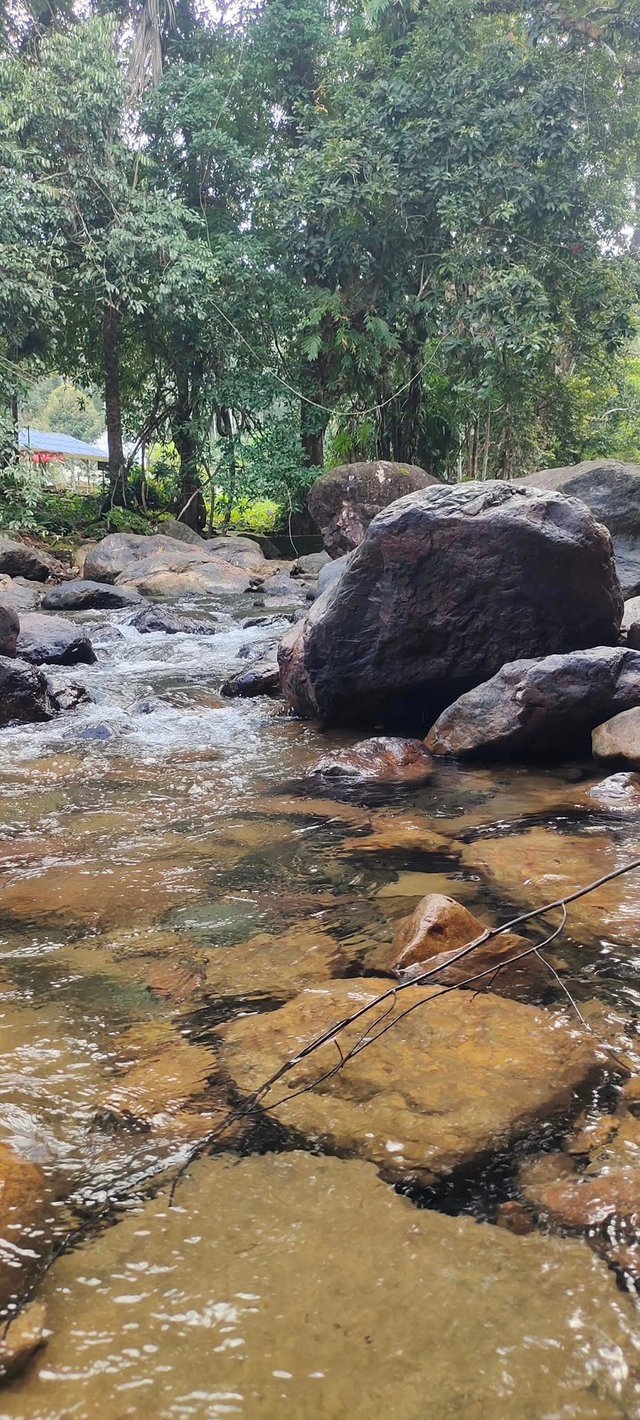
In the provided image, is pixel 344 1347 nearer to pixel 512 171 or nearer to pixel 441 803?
pixel 441 803

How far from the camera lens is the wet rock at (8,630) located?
759cm

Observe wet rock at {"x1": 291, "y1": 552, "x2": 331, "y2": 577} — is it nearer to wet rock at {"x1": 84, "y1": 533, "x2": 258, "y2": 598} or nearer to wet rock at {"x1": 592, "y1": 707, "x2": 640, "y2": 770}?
wet rock at {"x1": 84, "y1": 533, "x2": 258, "y2": 598}

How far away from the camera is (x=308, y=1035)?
7.36ft

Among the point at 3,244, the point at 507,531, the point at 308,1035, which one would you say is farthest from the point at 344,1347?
the point at 3,244

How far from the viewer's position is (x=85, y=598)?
12.4m

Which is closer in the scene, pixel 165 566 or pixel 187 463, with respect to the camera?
pixel 165 566

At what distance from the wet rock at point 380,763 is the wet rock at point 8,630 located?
3.75 metres

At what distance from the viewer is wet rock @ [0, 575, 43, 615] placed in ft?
39.3

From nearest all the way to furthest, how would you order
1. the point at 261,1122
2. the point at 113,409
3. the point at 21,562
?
the point at 261,1122 < the point at 21,562 < the point at 113,409

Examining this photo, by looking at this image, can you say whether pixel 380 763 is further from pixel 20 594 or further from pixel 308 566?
pixel 308 566

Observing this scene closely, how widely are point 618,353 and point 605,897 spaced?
1422 centimetres

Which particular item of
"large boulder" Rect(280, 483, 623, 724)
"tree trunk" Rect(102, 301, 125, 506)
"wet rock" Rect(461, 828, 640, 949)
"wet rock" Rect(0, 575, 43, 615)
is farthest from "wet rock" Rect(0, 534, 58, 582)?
"wet rock" Rect(461, 828, 640, 949)

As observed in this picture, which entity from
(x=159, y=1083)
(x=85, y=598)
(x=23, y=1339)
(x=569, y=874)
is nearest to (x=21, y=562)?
(x=85, y=598)

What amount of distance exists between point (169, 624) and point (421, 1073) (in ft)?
28.9
